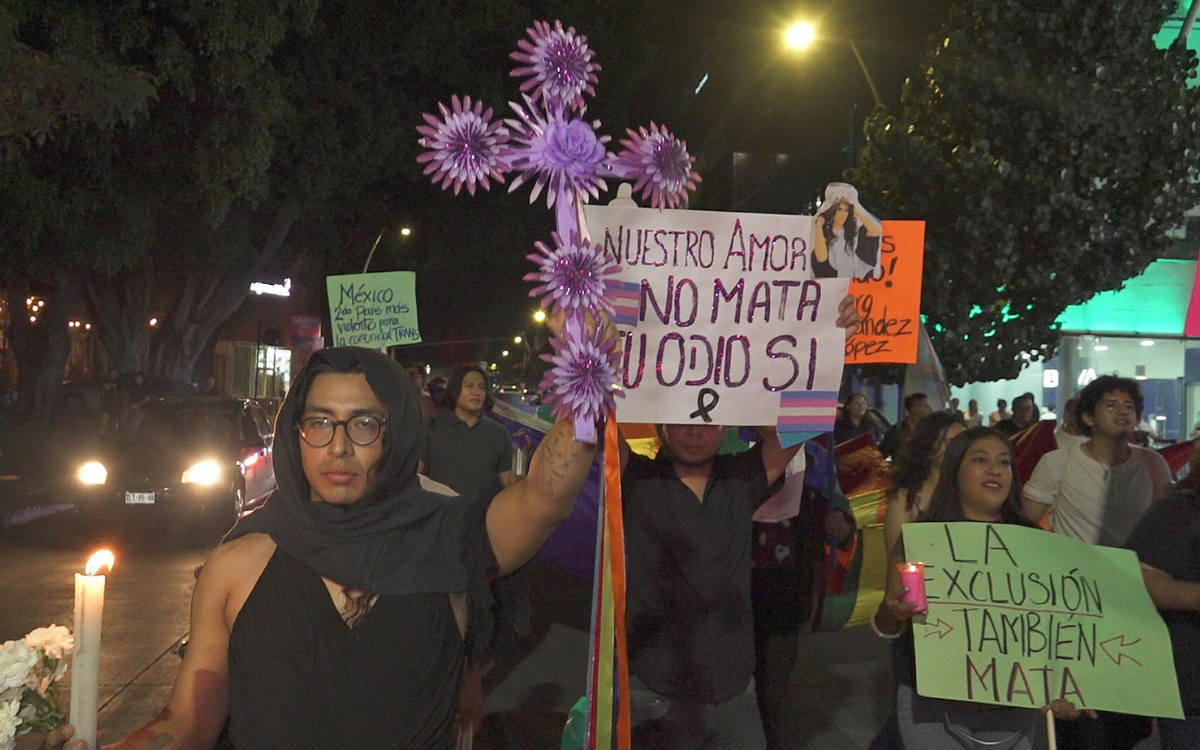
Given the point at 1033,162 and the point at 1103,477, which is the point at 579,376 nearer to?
the point at 1103,477

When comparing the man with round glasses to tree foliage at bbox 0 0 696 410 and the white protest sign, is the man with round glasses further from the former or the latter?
tree foliage at bbox 0 0 696 410

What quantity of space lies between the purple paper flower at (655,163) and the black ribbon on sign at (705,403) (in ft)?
3.66

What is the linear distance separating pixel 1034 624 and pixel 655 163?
2060 millimetres

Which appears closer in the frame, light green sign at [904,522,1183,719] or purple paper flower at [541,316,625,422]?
purple paper flower at [541,316,625,422]

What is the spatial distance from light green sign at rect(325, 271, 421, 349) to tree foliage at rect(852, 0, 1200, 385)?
5401 millimetres

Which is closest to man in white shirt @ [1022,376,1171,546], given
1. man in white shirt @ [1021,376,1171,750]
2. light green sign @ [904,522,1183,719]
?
man in white shirt @ [1021,376,1171,750]

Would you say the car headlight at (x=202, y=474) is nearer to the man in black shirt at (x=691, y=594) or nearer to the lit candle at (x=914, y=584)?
the man in black shirt at (x=691, y=594)

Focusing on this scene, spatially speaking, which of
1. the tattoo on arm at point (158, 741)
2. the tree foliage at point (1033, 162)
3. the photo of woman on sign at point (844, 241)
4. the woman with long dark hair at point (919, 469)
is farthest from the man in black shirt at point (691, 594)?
the tree foliage at point (1033, 162)

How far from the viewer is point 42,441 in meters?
25.3

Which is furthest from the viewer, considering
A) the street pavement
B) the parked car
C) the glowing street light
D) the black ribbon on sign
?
the glowing street light

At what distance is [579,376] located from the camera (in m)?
2.21

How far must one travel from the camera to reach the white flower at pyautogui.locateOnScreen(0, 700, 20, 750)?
2.10 metres

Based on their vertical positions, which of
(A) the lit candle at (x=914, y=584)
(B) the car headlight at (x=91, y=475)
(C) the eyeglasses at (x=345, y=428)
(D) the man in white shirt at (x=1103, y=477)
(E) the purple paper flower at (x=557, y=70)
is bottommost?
(B) the car headlight at (x=91, y=475)

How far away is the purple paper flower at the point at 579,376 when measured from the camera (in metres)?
2.21
